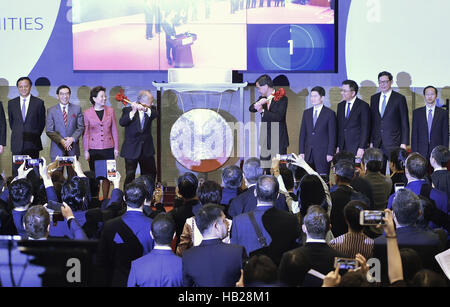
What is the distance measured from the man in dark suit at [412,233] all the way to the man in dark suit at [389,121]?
370 centimetres

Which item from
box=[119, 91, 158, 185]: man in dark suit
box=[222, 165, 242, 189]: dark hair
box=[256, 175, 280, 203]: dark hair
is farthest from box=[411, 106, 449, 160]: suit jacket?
box=[256, 175, 280, 203]: dark hair

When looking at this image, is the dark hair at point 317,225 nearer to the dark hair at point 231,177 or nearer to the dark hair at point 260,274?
the dark hair at point 260,274

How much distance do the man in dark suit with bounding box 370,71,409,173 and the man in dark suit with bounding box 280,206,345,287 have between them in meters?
4.06

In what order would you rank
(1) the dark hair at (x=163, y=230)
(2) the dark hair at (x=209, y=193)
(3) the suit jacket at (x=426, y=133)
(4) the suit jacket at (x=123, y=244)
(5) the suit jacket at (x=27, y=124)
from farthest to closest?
(3) the suit jacket at (x=426, y=133), (5) the suit jacket at (x=27, y=124), (2) the dark hair at (x=209, y=193), (4) the suit jacket at (x=123, y=244), (1) the dark hair at (x=163, y=230)

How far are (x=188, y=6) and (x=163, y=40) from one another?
495 mm

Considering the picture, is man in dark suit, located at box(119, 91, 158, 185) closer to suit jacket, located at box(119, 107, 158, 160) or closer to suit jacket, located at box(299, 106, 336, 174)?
suit jacket, located at box(119, 107, 158, 160)

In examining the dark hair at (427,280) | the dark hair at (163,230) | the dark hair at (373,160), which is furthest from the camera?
the dark hair at (373,160)

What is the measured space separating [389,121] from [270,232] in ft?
12.6

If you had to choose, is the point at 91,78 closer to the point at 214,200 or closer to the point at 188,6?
the point at 188,6

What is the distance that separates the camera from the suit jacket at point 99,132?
6.79 metres

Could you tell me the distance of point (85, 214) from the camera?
3.78 m

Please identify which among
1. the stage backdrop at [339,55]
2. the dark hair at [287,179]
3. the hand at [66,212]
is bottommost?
the hand at [66,212]

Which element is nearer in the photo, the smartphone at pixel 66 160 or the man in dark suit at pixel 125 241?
the man in dark suit at pixel 125 241

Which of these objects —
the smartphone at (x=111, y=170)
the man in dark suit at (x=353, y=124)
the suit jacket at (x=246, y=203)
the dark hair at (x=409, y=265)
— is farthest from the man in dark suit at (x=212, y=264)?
the man in dark suit at (x=353, y=124)
